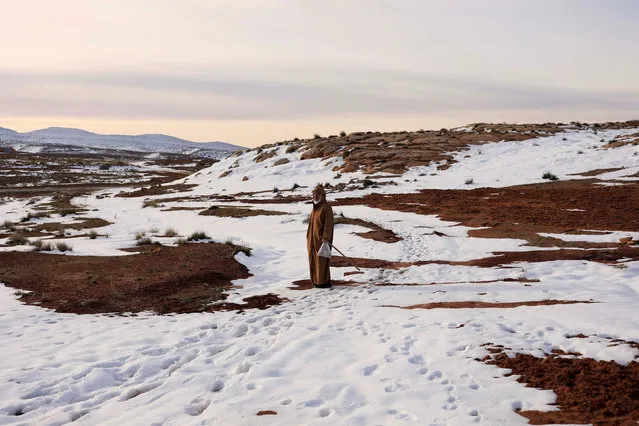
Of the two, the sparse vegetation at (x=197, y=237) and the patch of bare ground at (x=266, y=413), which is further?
the sparse vegetation at (x=197, y=237)

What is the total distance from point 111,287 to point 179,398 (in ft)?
20.5

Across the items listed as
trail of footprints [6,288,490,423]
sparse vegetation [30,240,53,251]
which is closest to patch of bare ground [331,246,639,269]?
trail of footprints [6,288,490,423]

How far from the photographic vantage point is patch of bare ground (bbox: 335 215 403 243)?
1621 centimetres

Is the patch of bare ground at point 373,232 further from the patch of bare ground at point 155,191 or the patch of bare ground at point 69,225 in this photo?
the patch of bare ground at point 155,191

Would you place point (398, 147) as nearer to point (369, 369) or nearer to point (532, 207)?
point (532, 207)

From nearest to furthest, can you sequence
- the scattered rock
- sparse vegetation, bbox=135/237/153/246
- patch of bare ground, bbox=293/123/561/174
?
sparse vegetation, bbox=135/237/153/246 < patch of bare ground, bbox=293/123/561/174 < the scattered rock

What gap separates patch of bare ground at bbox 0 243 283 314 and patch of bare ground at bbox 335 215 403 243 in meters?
4.67

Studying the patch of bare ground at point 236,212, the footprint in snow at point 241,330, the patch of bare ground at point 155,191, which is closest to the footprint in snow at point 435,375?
the footprint in snow at point 241,330

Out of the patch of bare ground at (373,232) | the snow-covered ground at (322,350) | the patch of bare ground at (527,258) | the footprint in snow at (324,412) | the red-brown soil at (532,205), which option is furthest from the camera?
the red-brown soil at (532,205)

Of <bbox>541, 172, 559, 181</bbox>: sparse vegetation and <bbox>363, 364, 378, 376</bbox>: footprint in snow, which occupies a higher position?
<bbox>541, 172, 559, 181</bbox>: sparse vegetation

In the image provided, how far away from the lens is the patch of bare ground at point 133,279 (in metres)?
9.19

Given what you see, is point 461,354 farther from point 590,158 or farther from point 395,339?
point 590,158

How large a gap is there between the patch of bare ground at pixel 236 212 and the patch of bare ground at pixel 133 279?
25.0 ft

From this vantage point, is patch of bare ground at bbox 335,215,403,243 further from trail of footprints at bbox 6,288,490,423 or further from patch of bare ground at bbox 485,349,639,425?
patch of bare ground at bbox 485,349,639,425
